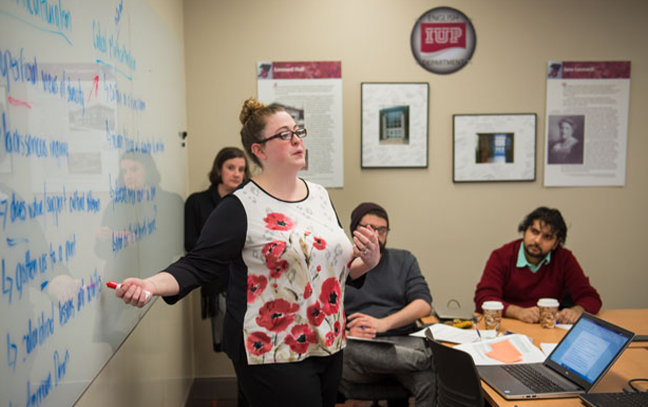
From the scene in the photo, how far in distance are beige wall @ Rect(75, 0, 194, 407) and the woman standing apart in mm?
370

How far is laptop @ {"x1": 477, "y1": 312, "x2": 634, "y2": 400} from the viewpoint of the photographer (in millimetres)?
1598

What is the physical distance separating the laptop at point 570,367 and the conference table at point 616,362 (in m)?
0.03

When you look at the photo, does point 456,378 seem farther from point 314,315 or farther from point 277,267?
point 277,267

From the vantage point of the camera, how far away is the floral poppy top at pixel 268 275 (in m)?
1.51

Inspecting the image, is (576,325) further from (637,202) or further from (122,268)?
(637,202)

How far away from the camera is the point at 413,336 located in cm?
227

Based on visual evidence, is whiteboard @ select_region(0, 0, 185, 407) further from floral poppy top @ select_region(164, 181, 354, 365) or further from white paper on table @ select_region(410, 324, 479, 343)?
white paper on table @ select_region(410, 324, 479, 343)

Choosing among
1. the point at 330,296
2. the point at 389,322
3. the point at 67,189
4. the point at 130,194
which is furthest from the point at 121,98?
the point at 389,322

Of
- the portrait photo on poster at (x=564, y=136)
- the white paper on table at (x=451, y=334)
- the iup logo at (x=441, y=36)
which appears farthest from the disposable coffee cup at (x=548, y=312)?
the iup logo at (x=441, y=36)

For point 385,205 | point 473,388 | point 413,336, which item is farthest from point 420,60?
point 473,388

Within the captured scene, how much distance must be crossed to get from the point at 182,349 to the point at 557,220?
7.15ft

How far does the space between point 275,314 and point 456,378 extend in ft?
2.21

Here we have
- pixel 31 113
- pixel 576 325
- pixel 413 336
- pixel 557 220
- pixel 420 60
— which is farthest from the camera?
pixel 420 60

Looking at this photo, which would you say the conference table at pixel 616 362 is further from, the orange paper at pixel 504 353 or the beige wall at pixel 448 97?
Result: the beige wall at pixel 448 97
